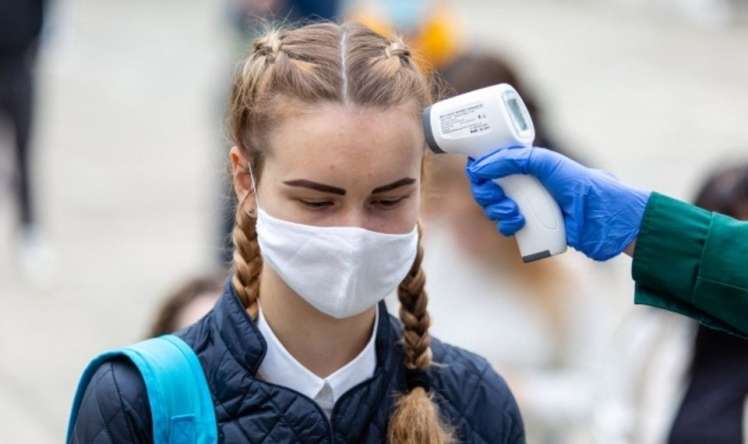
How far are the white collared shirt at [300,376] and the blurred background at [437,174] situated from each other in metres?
0.61

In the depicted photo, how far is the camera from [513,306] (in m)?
4.28

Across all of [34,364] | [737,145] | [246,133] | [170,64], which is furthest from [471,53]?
[170,64]

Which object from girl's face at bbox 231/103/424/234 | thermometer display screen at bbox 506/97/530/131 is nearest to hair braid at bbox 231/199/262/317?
girl's face at bbox 231/103/424/234

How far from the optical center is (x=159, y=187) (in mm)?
9406

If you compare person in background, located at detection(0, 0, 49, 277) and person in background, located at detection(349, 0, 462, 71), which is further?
person in background, located at detection(0, 0, 49, 277)

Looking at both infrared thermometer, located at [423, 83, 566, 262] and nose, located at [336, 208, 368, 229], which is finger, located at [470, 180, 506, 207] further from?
nose, located at [336, 208, 368, 229]

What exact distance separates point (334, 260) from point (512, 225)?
0.28m

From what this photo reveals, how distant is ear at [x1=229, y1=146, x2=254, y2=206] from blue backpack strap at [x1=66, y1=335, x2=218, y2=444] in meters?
0.30

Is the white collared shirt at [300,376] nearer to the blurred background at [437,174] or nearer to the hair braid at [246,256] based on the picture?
the hair braid at [246,256]

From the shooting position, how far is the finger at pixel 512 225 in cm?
240

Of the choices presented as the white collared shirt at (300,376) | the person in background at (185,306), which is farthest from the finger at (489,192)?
the person in background at (185,306)

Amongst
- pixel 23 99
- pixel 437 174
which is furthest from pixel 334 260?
pixel 23 99

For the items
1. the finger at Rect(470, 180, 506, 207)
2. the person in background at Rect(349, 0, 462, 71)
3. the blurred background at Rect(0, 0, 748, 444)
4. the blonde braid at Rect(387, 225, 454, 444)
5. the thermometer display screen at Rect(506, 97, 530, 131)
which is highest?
the thermometer display screen at Rect(506, 97, 530, 131)

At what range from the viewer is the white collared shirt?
97.3 inches
